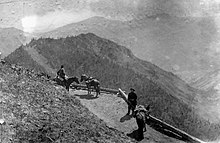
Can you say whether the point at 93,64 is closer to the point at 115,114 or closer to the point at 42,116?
the point at 115,114

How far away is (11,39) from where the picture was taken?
3671 inches

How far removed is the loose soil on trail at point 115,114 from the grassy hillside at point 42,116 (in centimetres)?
274

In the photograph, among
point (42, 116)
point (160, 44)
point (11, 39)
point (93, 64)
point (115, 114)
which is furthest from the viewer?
point (160, 44)

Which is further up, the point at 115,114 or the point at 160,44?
the point at 115,114

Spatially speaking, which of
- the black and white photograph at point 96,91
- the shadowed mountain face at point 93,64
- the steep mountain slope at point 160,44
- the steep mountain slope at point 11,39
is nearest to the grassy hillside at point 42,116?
the black and white photograph at point 96,91

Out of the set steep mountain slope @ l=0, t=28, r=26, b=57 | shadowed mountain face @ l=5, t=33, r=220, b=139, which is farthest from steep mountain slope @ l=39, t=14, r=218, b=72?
shadowed mountain face @ l=5, t=33, r=220, b=139

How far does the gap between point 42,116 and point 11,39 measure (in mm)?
81179

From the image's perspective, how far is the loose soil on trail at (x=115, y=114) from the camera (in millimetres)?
21203

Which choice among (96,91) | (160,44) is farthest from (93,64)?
(160,44)

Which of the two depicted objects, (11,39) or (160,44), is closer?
(11,39)

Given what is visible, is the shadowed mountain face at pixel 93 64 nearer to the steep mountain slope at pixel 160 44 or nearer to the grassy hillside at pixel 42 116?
the grassy hillside at pixel 42 116

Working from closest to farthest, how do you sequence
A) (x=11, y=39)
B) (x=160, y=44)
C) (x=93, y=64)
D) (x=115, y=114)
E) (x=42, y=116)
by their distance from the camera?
1. (x=42, y=116)
2. (x=115, y=114)
3. (x=93, y=64)
4. (x=11, y=39)
5. (x=160, y=44)

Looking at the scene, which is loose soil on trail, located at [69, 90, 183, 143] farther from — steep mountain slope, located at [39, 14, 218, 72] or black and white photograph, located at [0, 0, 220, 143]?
steep mountain slope, located at [39, 14, 218, 72]

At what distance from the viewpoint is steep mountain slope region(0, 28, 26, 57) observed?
8644cm
